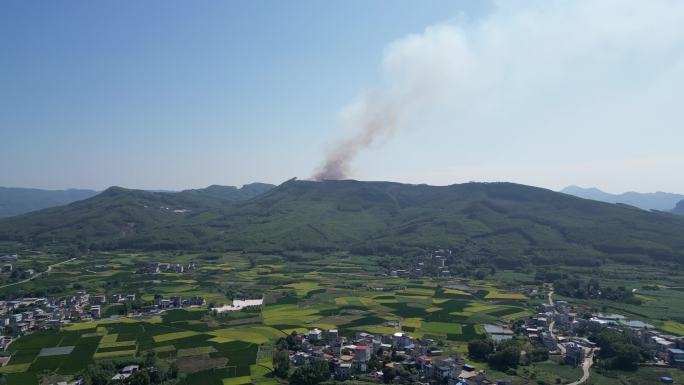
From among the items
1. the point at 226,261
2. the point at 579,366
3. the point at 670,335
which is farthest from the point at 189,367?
the point at 226,261

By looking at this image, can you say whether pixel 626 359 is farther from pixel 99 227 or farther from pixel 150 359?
pixel 99 227

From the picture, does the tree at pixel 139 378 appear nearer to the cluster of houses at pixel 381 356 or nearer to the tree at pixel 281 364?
the tree at pixel 281 364

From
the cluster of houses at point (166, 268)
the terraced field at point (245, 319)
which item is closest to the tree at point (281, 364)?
the terraced field at point (245, 319)

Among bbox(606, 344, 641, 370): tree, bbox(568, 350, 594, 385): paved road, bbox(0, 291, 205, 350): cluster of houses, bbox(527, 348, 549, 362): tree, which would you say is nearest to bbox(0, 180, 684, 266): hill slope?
bbox(0, 291, 205, 350): cluster of houses

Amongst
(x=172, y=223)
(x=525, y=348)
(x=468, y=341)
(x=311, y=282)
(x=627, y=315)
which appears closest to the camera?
(x=525, y=348)

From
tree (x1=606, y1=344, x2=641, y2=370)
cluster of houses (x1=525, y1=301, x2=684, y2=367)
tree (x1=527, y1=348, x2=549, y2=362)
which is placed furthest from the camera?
tree (x1=527, y1=348, x2=549, y2=362)

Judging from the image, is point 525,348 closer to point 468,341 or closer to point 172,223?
point 468,341

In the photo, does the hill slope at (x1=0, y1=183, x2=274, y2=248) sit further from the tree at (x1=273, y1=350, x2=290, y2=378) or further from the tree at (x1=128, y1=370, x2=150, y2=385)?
the tree at (x1=128, y1=370, x2=150, y2=385)
